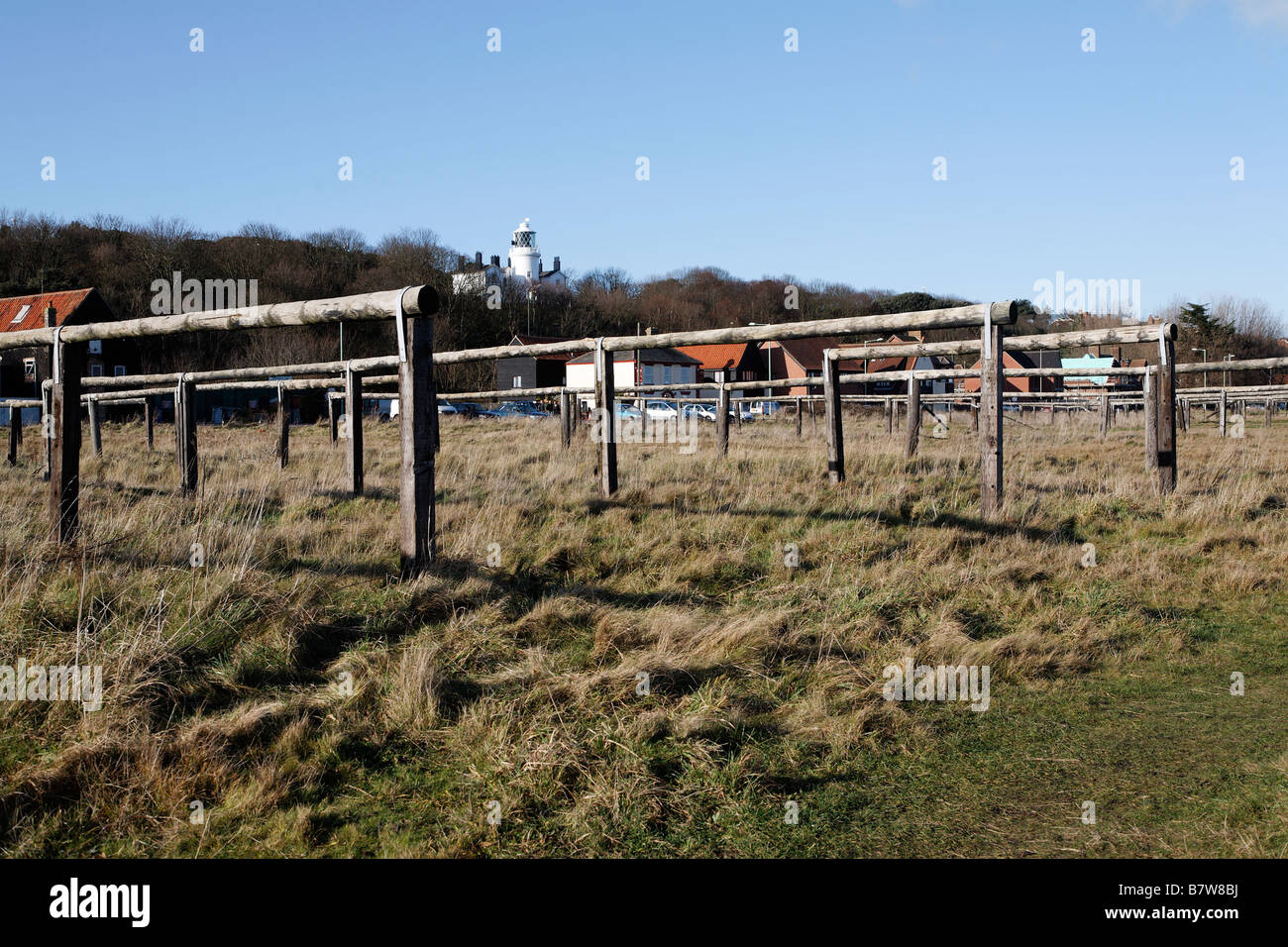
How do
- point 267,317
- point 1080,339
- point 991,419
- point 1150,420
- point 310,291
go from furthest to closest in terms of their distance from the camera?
point 310,291, point 1150,420, point 1080,339, point 991,419, point 267,317

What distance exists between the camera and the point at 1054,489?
29.8 feet

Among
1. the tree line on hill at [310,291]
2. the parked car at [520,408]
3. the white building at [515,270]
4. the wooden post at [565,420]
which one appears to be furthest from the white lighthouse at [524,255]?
the wooden post at [565,420]

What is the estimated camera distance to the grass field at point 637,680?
295 centimetres

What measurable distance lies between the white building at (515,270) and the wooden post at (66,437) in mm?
55950

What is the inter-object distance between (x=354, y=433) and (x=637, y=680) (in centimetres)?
610

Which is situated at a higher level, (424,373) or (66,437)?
(424,373)

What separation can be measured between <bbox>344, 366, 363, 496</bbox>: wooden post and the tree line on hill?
2854 centimetres

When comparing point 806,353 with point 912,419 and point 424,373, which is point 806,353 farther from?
point 424,373

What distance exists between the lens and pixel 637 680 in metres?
4.02

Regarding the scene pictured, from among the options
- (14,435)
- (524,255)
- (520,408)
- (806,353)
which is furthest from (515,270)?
(14,435)

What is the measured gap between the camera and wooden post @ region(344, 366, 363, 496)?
880 centimetres

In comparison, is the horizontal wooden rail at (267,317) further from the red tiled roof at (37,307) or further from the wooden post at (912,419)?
the red tiled roof at (37,307)
